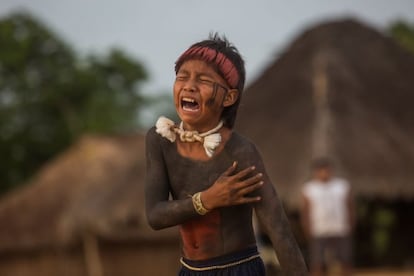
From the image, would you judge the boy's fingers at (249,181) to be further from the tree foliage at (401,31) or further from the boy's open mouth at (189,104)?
the tree foliage at (401,31)

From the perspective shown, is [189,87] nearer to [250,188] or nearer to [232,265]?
[250,188]

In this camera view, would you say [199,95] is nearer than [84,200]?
Yes

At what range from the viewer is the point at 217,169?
3918 millimetres

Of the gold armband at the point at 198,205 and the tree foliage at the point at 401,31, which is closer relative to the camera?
the gold armband at the point at 198,205

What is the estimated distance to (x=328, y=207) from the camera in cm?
1080

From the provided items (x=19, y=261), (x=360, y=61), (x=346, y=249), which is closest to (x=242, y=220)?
(x=346, y=249)

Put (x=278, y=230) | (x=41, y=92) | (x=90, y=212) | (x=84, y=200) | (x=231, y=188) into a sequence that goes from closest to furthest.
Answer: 1. (x=231, y=188)
2. (x=278, y=230)
3. (x=90, y=212)
4. (x=84, y=200)
5. (x=41, y=92)

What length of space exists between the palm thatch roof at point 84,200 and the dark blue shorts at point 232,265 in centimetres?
1876

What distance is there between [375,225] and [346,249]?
34.6 ft

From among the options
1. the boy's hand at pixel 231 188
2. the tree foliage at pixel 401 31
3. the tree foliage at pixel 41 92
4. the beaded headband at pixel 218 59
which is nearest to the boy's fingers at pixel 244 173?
the boy's hand at pixel 231 188

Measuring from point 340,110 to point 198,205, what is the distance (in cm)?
1681

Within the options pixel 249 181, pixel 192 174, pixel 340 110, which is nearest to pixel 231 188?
pixel 249 181

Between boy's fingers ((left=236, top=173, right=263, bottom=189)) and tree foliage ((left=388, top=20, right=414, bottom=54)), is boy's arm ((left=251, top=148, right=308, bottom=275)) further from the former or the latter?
tree foliage ((left=388, top=20, right=414, bottom=54))

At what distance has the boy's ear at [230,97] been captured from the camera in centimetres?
397
